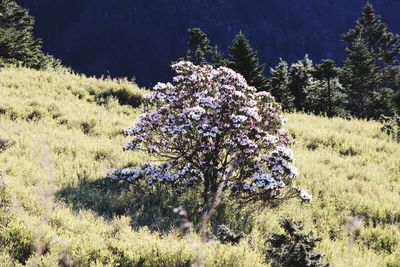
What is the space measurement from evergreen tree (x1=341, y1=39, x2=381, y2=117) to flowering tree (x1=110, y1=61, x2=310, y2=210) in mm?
31545

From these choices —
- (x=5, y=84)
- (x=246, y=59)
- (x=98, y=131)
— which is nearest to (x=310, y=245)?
(x=98, y=131)

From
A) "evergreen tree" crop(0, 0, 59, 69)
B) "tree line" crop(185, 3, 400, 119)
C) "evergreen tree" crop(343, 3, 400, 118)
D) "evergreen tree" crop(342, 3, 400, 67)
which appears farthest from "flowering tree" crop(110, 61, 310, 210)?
"evergreen tree" crop(342, 3, 400, 67)

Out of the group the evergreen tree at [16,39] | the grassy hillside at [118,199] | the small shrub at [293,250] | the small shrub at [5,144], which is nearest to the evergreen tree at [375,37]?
the evergreen tree at [16,39]

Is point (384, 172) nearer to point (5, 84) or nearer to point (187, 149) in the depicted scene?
point (187, 149)

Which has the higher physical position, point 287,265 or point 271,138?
point 271,138

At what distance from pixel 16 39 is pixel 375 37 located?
3258cm

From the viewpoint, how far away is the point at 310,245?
23.7 ft

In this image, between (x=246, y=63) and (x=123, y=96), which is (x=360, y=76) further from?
(x=123, y=96)

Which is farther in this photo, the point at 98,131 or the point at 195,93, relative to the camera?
the point at 98,131

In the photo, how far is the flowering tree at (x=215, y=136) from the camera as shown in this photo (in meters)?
9.45

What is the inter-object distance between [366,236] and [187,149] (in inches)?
149

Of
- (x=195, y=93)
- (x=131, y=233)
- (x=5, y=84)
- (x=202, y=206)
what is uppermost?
(x=5, y=84)

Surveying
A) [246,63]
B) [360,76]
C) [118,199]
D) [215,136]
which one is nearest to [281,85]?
[246,63]

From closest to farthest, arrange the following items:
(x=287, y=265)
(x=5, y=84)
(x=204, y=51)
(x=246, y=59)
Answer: (x=287, y=265) < (x=5, y=84) < (x=246, y=59) < (x=204, y=51)
